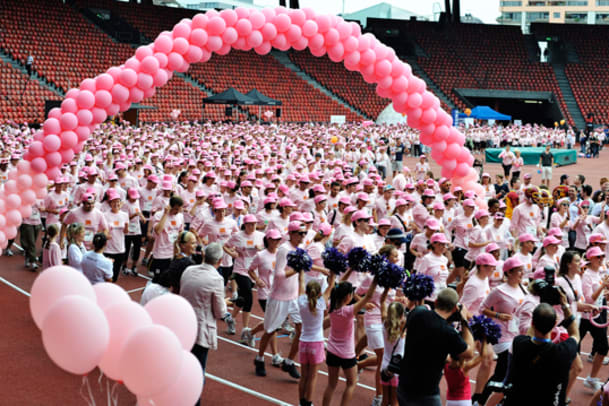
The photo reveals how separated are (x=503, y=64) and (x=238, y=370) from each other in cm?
5016

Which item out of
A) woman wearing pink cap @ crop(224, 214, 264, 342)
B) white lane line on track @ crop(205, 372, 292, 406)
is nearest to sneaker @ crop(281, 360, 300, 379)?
white lane line on track @ crop(205, 372, 292, 406)

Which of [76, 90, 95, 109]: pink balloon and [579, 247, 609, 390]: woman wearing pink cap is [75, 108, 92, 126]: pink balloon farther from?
[579, 247, 609, 390]: woman wearing pink cap

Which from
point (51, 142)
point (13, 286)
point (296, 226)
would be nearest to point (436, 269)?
point (296, 226)

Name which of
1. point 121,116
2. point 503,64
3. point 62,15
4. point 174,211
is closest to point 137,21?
point 62,15

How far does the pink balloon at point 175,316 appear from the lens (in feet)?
14.7

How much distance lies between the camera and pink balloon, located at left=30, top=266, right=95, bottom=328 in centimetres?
429

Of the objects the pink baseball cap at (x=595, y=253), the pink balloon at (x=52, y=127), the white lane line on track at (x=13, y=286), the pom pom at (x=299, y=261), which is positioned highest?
the pink balloon at (x=52, y=127)

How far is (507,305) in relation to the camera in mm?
6871

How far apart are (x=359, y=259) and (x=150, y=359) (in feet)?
9.47

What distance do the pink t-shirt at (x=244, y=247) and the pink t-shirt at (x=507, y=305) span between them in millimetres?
3470

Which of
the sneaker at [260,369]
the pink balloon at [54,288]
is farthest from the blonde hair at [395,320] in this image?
the pink balloon at [54,288]

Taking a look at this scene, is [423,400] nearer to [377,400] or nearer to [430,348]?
[430,348]

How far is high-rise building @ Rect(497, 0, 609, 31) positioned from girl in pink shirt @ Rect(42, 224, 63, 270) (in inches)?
4087

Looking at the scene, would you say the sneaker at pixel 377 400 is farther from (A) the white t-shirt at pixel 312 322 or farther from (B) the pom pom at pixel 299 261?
(B) the pom pom at pixel 299 261
